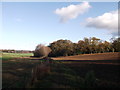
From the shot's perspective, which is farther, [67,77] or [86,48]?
[86,48]

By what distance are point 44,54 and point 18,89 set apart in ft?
172

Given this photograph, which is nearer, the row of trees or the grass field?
the grass field

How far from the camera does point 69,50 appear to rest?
74125 mm

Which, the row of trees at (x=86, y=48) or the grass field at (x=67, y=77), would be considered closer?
the grass field at (x=67, y=77)

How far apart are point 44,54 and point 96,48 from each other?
92.6 ft

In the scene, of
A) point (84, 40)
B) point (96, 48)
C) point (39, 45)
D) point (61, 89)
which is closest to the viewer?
point (61, 89)

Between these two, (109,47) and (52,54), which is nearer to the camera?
(109,47)

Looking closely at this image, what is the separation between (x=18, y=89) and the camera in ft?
29.3

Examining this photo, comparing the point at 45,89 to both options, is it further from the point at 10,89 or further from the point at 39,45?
the point at 39,45

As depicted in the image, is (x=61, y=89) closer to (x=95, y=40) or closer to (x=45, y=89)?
(x=45, y=89)

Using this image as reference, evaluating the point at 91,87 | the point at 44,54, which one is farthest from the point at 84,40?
the point at 91,87

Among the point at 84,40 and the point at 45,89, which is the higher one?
the point at 84,40

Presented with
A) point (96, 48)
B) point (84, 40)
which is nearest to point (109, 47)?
point (96, 48)

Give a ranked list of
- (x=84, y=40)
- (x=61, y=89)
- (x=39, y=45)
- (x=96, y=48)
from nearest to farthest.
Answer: (x=61, y=89) → (x=39, y=45) → (x=96, y=48) → (x=84, y=40)
